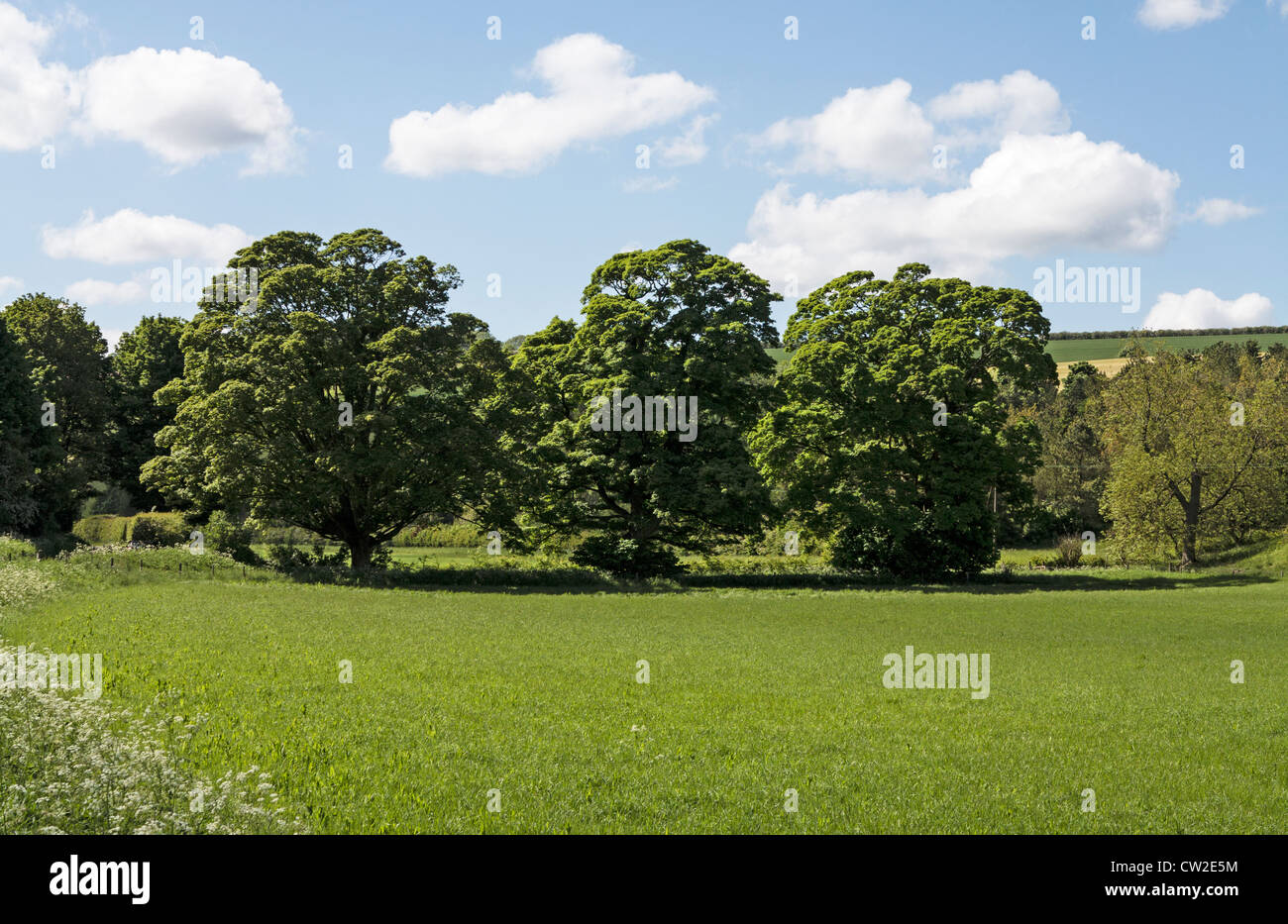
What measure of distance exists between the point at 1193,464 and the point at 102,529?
7325cm

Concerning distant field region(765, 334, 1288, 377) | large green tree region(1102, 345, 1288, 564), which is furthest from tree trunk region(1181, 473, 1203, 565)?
distant field region(765, 334, 1288, 377)

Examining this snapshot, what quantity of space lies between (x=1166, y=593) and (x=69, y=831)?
48.4m

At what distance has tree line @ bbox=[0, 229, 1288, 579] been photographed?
45719 mm

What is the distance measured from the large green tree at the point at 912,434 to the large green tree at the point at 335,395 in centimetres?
1820

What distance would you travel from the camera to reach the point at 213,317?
4812 centimetres

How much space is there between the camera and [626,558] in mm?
49000

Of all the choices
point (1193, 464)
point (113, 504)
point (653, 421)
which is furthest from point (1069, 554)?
point (113, 504)

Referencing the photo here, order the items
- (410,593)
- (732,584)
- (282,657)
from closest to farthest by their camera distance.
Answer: (282,657) → (410,593) → (732,584)

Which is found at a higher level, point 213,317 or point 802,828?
point 213,317

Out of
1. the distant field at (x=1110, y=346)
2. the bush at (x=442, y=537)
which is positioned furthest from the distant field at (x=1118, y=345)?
the bush at (x=442, y=537)

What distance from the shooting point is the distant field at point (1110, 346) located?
14975 centimetres

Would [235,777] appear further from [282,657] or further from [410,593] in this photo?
[410,593]
